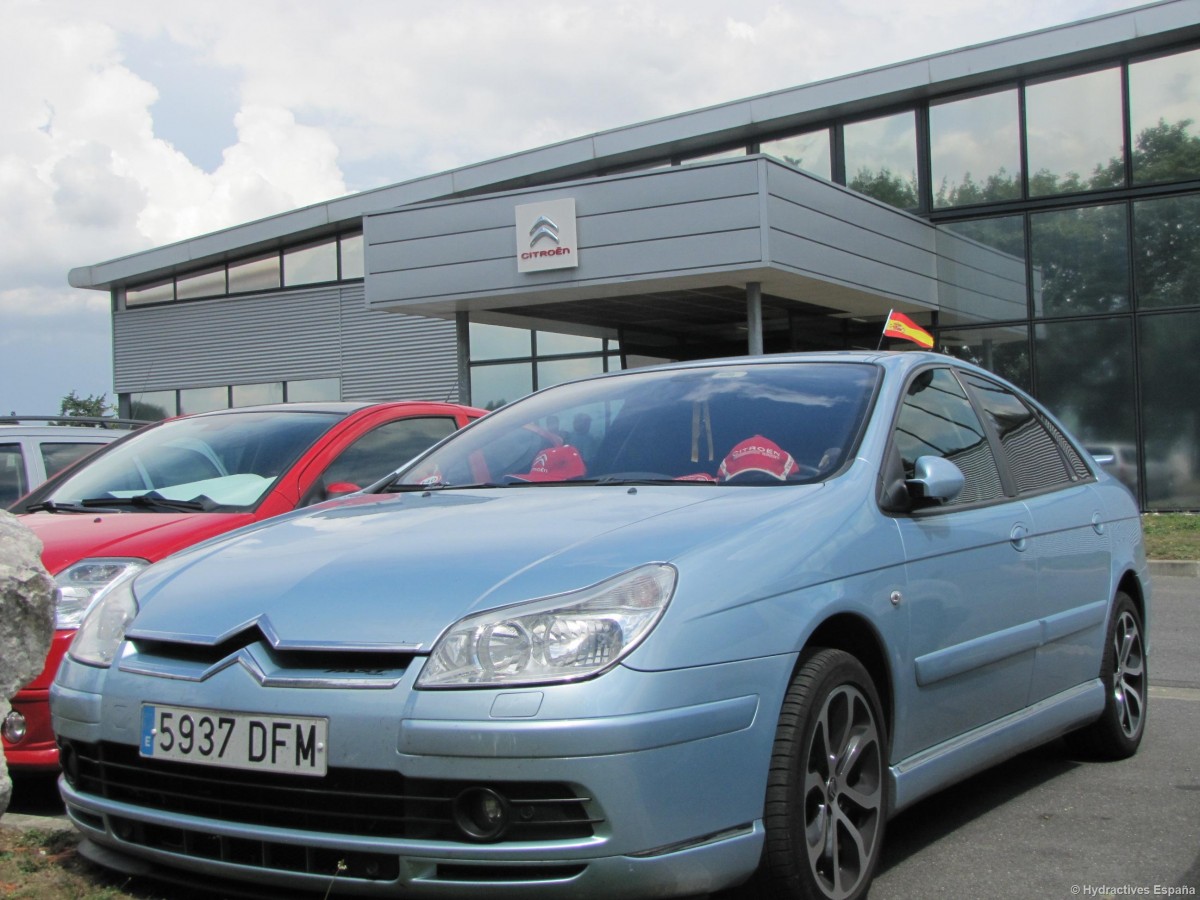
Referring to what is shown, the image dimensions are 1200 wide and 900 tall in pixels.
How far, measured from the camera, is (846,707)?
3.31m

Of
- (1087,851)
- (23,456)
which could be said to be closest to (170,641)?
(1087,851)

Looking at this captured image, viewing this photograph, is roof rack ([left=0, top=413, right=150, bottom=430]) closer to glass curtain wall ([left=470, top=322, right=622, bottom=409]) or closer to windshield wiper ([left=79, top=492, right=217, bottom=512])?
windshield wiper ([left=79, top=492, right=217, bottom=512])

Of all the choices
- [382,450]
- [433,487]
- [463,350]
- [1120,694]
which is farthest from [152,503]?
[463,350]

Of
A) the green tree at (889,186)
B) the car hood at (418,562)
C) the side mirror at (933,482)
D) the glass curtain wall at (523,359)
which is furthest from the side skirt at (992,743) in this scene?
the glass curtain wall at (523,359)

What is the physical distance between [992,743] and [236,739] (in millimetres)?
2392

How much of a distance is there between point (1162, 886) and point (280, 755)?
2.39 metres

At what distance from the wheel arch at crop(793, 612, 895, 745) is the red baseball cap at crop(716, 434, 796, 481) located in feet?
1.69

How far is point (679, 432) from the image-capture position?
4141 millimetres

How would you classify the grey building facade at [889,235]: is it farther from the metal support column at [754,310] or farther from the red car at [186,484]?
the red car at [186,484]

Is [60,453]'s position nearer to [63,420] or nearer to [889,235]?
[63,420]

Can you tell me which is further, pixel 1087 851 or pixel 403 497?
pixel 403 497

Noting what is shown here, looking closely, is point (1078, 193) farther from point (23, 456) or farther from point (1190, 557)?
point (23, 456)

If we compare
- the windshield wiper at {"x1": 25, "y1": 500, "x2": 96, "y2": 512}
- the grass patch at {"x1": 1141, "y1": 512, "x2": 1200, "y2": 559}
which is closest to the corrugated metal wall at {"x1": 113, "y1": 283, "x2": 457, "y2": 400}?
the grass patch at {"x1": 1141, "y1": 512, "x2": 1200, "y2": 559}

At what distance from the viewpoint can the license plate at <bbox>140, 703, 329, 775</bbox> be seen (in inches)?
111
